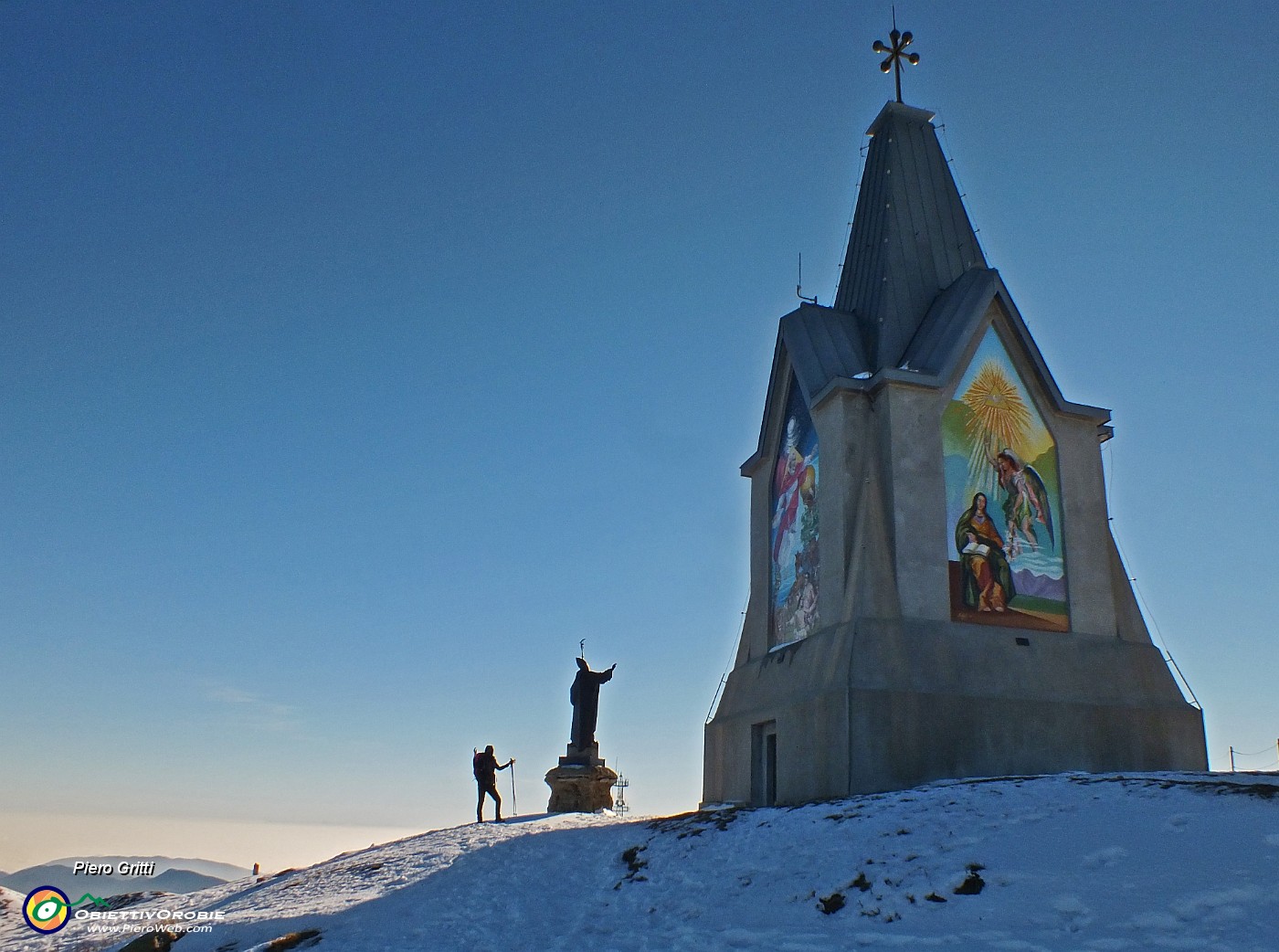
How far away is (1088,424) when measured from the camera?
73.0 ft

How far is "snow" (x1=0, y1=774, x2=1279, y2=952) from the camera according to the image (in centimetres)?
884

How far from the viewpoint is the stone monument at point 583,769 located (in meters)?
23.8

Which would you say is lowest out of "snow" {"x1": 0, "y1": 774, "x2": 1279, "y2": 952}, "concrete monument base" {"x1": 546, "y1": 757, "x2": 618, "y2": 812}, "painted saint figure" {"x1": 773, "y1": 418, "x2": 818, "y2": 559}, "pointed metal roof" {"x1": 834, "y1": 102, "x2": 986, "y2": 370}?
"snow" {"x1": 0, "y1": 774, "x2": 1279, "y2": 952}

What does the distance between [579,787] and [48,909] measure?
10.0 meters

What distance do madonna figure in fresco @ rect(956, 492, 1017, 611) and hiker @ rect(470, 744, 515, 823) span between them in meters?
9.00

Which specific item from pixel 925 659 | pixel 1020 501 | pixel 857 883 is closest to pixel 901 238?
pixel 1020 501

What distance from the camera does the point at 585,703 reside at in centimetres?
2491

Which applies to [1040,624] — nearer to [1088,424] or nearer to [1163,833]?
[1088,424]

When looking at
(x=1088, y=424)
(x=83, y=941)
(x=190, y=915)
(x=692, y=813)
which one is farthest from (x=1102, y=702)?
(x=83, y=941)

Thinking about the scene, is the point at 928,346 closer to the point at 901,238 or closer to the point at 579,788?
the point at 901,238

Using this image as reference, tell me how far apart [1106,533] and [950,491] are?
141 inches

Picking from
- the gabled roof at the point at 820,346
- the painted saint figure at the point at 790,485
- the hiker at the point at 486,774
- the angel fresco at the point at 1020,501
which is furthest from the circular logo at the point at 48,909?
the angel fresco at the point at 1020,501

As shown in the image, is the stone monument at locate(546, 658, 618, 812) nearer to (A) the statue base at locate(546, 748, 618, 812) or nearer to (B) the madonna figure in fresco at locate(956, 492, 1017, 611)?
(A) the statue base at locate(546, 748, 618, 812)

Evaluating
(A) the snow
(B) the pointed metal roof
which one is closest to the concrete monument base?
(A) the snow
